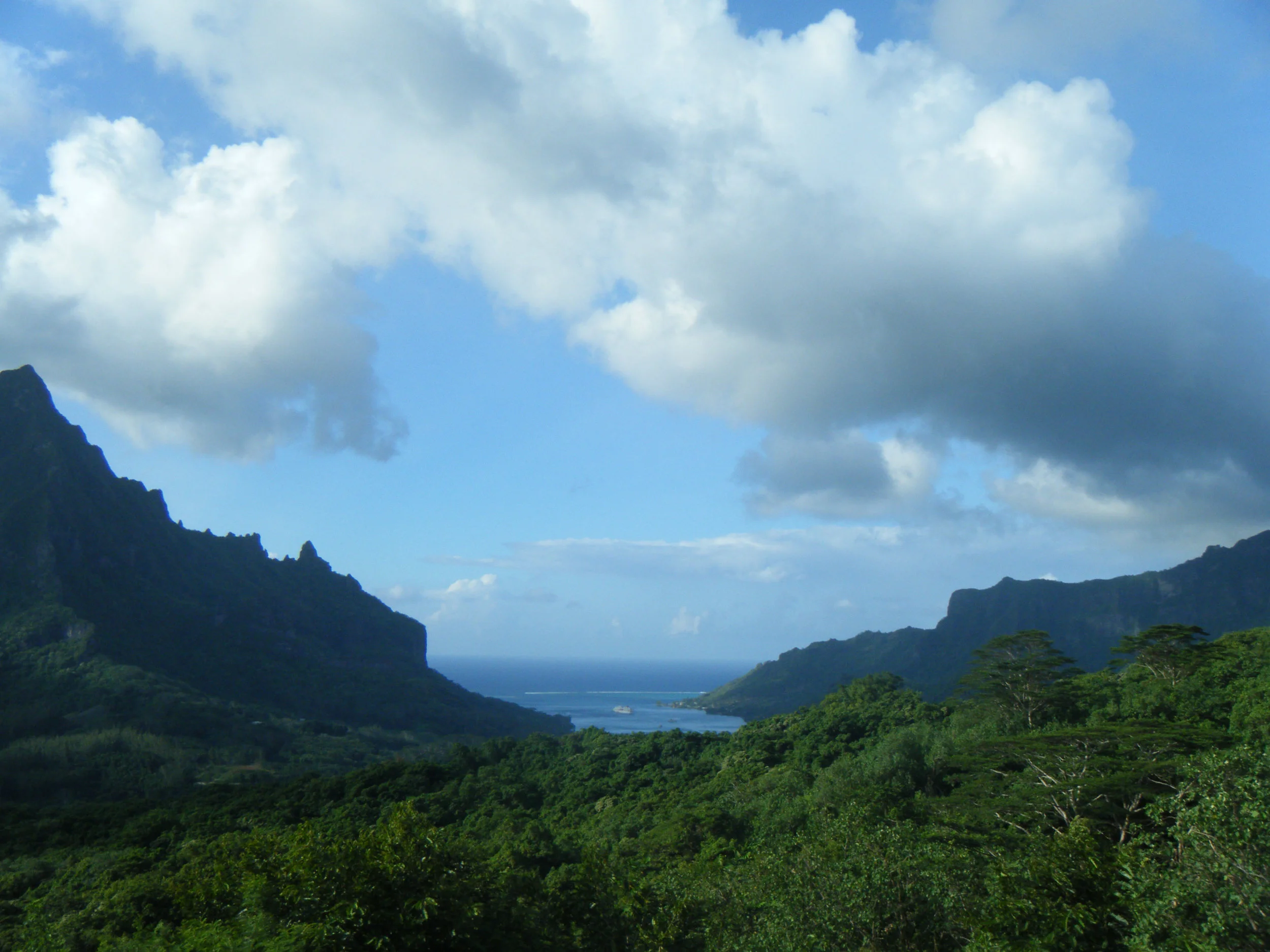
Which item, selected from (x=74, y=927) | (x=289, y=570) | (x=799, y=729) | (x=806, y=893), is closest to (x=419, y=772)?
(x=799, y=729)

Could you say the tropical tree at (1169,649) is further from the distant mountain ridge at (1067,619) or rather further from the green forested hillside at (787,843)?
the distant mountain ridge at (1067,619)

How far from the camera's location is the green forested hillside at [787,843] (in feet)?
33.2

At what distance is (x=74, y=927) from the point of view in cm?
2052

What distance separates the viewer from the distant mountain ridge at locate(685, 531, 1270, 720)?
157 meters

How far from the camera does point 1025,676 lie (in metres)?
45.4

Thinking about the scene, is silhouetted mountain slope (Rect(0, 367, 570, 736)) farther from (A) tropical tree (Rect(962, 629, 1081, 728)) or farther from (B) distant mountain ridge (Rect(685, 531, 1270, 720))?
(A) tropical tree (Rect(962, 629, 1081, 728))

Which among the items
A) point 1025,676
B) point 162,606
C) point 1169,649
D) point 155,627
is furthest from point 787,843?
point 162,606

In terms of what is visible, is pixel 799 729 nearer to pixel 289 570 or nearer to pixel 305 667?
pixel 305 667

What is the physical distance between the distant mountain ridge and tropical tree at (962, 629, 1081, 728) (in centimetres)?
9683

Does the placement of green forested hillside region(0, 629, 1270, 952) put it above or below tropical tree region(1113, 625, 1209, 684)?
below

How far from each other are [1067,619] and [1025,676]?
159 metres

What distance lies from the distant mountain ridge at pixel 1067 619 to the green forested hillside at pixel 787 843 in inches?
3891

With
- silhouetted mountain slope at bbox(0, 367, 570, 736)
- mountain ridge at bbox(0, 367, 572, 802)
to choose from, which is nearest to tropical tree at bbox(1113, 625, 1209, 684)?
mountain ridge at bbox(0, 367, 572, 802)

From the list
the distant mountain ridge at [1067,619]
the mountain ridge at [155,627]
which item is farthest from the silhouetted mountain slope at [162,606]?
the distant mountain ridge at [1067,619]
